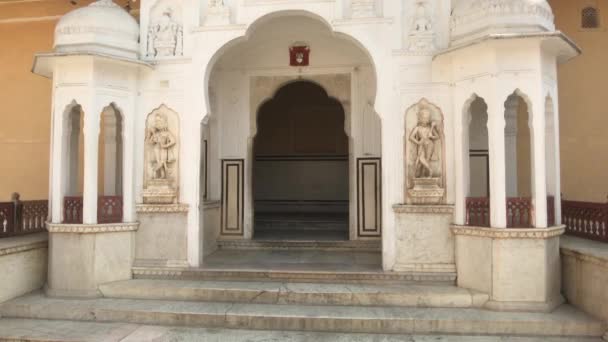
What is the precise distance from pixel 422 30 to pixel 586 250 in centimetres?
320

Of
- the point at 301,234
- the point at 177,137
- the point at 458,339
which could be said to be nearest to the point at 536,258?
the point at 458,339

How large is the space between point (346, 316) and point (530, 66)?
3470 millimetres

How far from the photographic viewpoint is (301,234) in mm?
7895

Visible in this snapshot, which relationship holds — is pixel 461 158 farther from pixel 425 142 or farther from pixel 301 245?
pixel 301 245

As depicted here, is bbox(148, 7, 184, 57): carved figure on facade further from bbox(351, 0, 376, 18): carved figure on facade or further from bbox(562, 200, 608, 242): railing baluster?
bbox(562, 200, 608, 242): railing baluster

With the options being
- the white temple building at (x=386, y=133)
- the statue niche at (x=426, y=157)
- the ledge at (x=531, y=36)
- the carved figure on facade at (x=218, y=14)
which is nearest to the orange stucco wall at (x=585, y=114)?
the white temple building at (x=386, y=133)

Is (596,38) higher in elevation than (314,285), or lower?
higher

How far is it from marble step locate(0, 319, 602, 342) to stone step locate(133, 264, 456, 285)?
996mm

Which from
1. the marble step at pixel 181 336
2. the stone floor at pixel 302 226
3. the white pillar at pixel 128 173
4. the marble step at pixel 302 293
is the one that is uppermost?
the white pillar at pixel 128 173

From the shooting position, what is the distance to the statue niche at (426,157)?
531 cm

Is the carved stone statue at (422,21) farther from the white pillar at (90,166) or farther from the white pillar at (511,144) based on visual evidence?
the white pillar at (90,166)

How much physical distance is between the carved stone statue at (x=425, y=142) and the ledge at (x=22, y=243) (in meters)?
4.97

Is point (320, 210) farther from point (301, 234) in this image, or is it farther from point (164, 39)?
A: point (164, 39)

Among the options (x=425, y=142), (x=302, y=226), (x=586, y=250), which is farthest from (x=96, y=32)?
(x=586, y=250)
